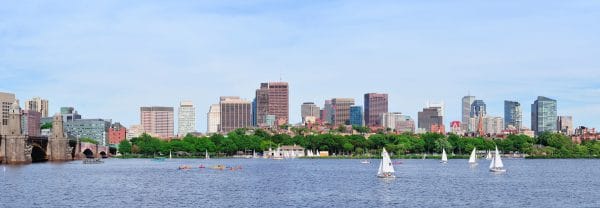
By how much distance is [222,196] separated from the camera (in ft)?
331

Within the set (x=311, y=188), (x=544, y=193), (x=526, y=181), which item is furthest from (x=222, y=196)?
(x=526, y=181)

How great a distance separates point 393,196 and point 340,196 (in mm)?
6035

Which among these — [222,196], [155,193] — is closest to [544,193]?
[222,196]

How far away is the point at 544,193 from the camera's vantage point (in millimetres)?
107062

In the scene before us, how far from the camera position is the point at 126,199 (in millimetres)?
96188

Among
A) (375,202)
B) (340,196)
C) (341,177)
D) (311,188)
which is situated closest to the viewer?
(375,202)

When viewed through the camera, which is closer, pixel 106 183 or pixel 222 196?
pixel 222 196

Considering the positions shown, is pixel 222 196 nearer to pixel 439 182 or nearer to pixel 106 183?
pixel 106 183

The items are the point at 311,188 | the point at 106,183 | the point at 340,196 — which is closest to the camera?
Result: the point at 340,196

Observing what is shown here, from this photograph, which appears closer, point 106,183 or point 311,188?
point 311,188

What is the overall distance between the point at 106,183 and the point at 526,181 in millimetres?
60380

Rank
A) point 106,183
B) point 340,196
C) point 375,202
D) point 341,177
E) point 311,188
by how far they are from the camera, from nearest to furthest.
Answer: point 375,202, point 340,196, point 311,188, point 106,183, point 341,177

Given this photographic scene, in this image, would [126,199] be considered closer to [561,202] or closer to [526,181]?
[561,202]

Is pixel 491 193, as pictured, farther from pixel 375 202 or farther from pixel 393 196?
pixel 375 202
